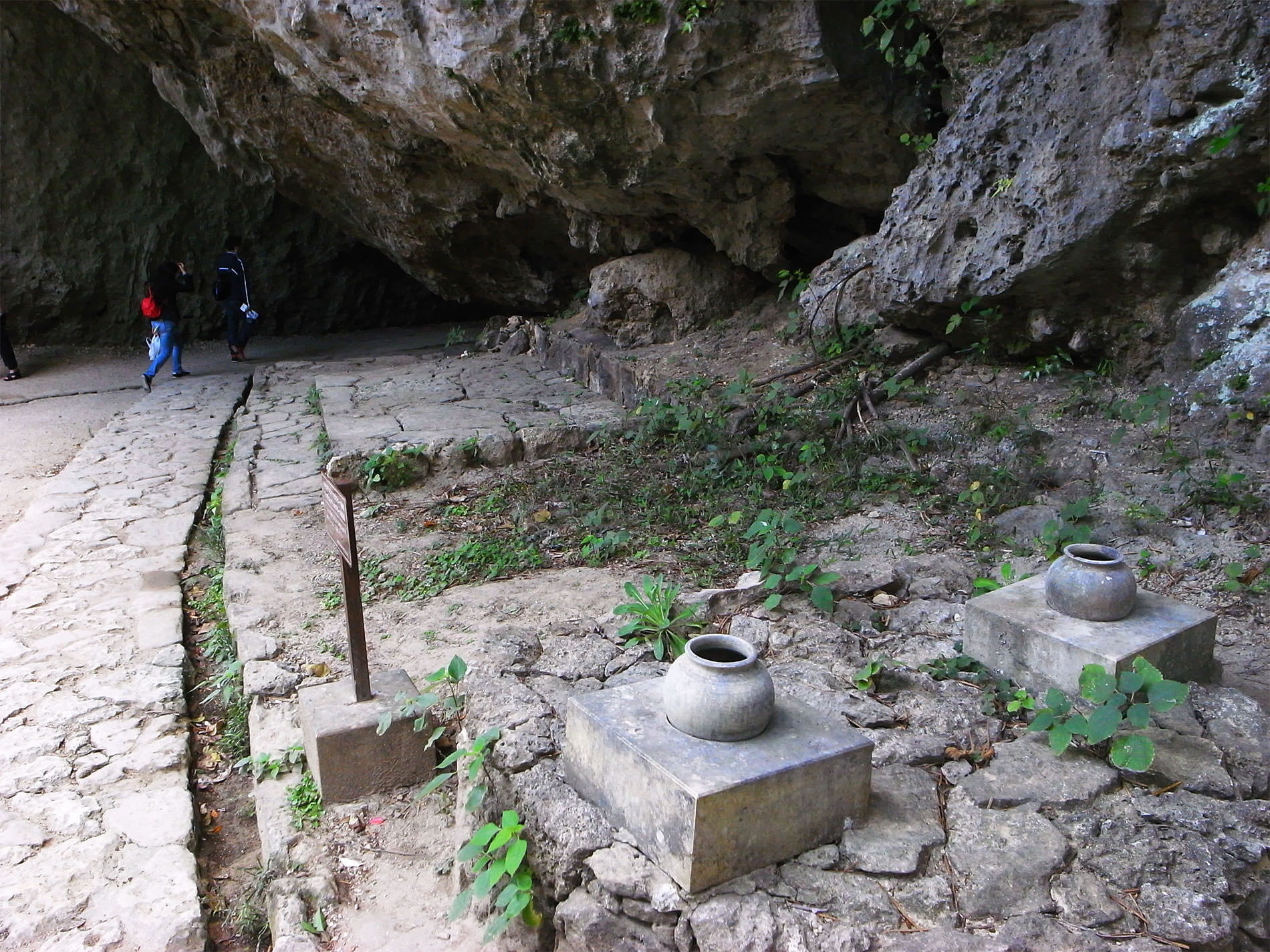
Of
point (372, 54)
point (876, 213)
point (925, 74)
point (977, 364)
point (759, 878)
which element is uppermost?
point (372, 54)

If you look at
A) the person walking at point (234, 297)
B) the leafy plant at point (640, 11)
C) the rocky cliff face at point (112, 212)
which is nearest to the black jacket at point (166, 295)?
the person walking at point (234, 297)

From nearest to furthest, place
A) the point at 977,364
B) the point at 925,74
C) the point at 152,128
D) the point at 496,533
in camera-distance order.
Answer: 1. the point at 496,533
2. the point at 977,364
3. the point at 925,74
4. the point at 152,128

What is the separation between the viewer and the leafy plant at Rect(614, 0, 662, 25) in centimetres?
643

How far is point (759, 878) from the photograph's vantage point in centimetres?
215

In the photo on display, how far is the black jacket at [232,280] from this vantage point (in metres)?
11.3

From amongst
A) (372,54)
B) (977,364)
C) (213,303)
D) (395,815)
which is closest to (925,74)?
(977,364)

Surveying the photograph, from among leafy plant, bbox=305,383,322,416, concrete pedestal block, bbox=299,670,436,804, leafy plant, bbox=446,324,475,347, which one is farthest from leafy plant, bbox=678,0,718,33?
leafy plant, bbox=446,324,475,347

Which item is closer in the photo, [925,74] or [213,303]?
[925,74]

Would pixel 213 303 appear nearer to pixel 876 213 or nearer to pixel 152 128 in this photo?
pixel 152 128

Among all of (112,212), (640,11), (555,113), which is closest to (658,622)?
(640,11)

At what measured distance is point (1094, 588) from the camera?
290cm

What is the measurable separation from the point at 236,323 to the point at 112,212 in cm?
308

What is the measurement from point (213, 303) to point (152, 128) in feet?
8.02

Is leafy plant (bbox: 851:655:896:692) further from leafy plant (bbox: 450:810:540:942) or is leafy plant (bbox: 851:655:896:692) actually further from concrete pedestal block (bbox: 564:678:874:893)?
leafy plant (bbox: 450:810:540:942)
